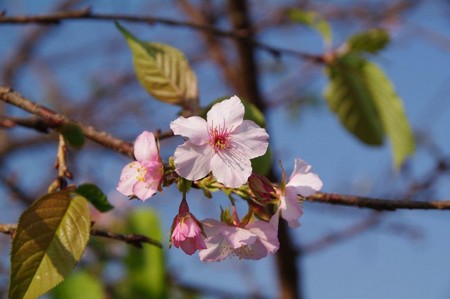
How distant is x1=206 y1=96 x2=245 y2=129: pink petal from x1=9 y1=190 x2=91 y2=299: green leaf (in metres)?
0.16

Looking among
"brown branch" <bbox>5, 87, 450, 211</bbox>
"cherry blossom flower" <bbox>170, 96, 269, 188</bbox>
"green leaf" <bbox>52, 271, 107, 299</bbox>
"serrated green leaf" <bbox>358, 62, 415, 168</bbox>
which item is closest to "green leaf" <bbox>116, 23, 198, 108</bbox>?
"brown branch" <bbox>5, 87, 450, 211</bbox>

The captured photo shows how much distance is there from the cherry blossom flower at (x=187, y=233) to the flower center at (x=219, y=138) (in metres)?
→ 0.07

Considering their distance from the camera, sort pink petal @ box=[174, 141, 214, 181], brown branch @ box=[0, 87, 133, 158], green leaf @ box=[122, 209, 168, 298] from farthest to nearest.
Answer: green leaf @ box=[122, 209, 168, 298] < brown branch @ box=[0, 87, 133, 158] < pink petal @ box=[174, 141, 214, 181]

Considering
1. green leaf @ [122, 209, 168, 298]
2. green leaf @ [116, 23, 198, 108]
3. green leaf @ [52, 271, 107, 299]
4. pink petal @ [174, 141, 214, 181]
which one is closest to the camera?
pink petal @ [174, 141, 214, 181]

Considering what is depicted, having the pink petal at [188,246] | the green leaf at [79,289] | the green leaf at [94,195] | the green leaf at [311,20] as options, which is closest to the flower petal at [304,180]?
the pink petal at [188,246]

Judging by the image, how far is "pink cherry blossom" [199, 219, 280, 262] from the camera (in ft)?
1.90

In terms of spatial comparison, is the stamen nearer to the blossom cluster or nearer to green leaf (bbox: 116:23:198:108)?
the blossom cluster

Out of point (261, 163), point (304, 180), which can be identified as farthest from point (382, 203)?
point (261, 163)

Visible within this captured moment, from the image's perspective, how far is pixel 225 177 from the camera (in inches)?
21.1

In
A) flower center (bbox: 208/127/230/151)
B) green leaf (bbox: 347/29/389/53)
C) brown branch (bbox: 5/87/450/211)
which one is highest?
flower center (bbox: 208/127/230/151)

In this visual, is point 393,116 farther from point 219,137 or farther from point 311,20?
point 219,137

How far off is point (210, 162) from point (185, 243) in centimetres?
8

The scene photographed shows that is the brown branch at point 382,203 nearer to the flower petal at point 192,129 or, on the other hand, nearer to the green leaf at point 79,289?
the flower petal at point 192,129

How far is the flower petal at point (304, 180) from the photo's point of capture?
57cm
